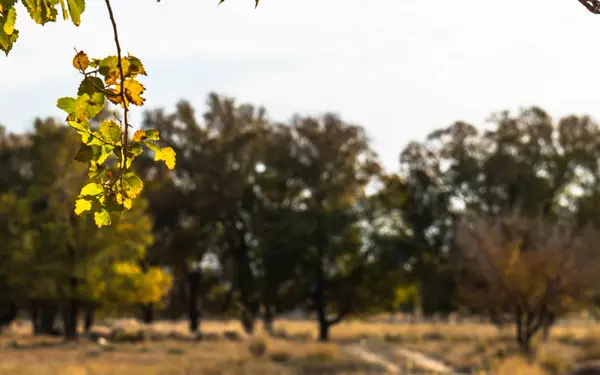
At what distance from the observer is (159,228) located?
39062 mm

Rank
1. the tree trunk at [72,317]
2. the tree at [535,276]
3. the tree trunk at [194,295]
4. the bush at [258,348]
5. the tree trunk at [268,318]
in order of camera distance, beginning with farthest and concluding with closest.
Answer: the tree trunk at [194,295]
the tree trunk at [268,318]
the tree trunk at [72,317]
the bush at [258,348]
the tree at [535,276]

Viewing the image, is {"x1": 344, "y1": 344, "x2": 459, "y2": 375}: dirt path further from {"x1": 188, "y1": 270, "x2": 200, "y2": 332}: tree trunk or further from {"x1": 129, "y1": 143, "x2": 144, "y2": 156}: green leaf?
{"x1": 129, "y1": 143, "x2": 144, "y2": 156}: green leaf

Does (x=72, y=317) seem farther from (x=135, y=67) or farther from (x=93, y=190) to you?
(x=135, y=67)

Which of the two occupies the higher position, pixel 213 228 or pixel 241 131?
pixel 241 131

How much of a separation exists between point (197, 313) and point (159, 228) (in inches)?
203

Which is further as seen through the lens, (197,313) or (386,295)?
(197,313)

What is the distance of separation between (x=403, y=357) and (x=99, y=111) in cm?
2584

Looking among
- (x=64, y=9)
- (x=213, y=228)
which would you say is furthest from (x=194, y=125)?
(x=64, y=9)

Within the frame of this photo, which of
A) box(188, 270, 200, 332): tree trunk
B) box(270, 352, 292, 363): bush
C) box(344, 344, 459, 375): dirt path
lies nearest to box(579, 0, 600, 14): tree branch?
box(344, 344, 459, 375): dirt path

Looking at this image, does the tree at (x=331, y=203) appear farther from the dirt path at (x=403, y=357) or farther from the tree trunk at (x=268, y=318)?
the dirt path at (x=403, y=357)

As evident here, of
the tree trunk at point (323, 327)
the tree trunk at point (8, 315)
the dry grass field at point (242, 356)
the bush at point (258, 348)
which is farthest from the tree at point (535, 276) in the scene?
the tree trunk at point (8, 315)

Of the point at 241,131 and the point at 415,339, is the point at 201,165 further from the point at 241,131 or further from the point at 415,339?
the point at 415,339

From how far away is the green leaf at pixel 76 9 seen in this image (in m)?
1.95

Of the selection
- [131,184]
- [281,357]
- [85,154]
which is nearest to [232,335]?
[281,357]
